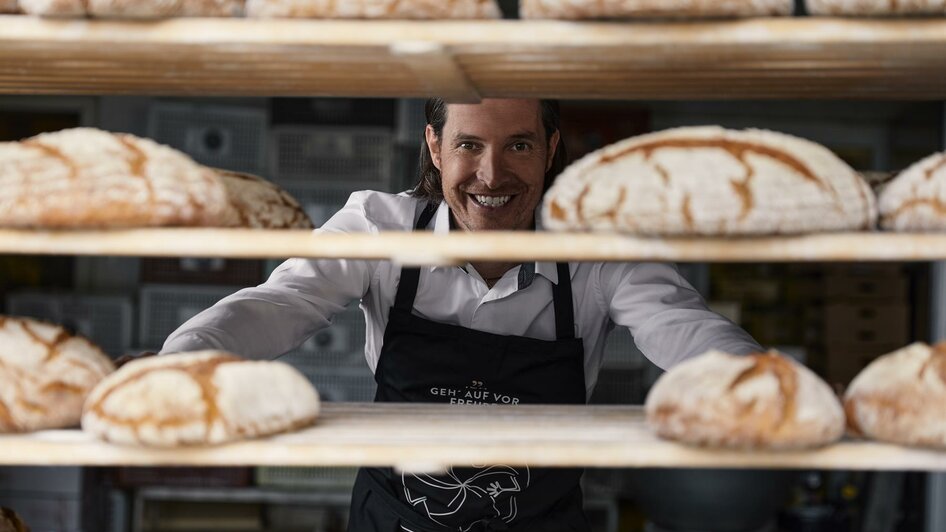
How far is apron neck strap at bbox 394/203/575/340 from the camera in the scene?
7.22 ft

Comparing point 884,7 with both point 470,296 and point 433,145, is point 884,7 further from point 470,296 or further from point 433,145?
point 433,145

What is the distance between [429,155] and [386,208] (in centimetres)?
25

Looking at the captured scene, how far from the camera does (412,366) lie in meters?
2.19

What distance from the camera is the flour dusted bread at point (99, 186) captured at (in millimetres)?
1271

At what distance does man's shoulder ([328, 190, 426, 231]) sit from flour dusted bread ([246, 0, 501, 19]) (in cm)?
98

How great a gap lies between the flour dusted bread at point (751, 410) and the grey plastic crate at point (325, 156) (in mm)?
3047

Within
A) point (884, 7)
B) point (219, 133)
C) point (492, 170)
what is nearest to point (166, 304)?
point (219, 133)

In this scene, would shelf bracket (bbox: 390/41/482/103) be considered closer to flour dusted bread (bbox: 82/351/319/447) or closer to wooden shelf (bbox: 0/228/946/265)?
wooden shelf (bbox: 0/228/946/265)

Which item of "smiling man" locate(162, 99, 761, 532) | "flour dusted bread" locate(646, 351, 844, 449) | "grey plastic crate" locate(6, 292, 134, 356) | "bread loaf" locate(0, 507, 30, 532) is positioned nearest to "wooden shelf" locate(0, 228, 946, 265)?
"flour dusted bread" locate(646, 351, 844, 449)

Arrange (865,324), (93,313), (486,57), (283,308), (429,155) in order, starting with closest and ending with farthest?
(486,57)
(283,308)
(429,155)
(93,313)
(865,324)

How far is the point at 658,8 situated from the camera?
1219 millimetres

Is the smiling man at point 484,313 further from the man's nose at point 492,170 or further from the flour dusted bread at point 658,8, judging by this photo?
the flour dusted bread at point 658,8

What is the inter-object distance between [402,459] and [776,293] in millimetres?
4234

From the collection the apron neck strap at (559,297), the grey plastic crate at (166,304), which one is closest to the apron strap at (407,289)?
the apron neck strap at (559,297)
